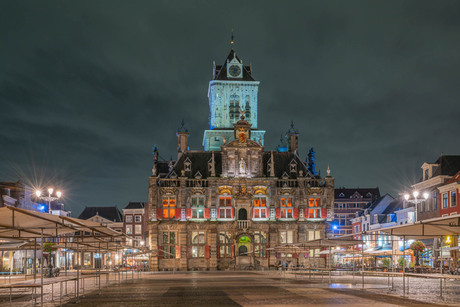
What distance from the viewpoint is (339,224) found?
399 feet

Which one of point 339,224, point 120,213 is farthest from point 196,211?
point 339,224

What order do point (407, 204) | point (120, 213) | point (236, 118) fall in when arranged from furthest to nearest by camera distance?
point (120, 213) → point (236, 118) → point (407, 204)

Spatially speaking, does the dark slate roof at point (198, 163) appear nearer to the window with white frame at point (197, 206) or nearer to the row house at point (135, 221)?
the window with white frame at point (197, 206)

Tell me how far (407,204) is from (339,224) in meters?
52.0

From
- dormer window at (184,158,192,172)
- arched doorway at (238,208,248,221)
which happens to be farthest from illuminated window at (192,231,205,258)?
dormer window at (184,158,192,172)

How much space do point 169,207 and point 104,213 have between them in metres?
36.1

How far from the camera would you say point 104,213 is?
9912cm

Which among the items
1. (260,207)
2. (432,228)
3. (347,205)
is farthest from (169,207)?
(347,205)

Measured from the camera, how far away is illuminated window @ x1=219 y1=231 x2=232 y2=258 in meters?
66.5

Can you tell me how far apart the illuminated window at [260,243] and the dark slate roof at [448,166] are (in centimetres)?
2256

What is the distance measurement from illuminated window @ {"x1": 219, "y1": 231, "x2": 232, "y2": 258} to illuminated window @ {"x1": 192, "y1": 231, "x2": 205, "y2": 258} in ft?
7.63

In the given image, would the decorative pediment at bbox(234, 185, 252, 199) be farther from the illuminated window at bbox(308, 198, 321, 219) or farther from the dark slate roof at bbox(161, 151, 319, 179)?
the illuminated window at bbox(308, 198, 321, 219)

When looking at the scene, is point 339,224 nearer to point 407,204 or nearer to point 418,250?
point 407,204

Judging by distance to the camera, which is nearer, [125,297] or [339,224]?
[125,297]
